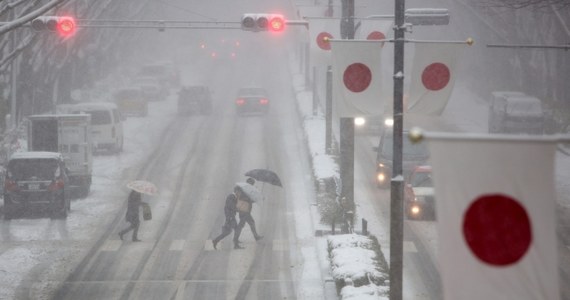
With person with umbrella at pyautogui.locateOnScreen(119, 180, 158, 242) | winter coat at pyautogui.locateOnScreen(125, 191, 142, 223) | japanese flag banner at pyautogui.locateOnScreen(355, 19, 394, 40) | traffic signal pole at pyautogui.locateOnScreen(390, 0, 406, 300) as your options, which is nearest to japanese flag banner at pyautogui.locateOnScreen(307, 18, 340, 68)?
japanese flag banner at pyautogui.locateOnScreen(355, 19, 394, 40)

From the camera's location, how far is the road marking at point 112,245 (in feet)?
82.6

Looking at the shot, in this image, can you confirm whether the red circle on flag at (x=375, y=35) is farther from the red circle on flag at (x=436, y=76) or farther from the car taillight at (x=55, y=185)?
the car taillight at (x=55, y=185)

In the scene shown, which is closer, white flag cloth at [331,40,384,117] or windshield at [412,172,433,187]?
white flag cloth at [331,40,384,117]

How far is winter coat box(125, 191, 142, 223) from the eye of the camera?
25.7 metres

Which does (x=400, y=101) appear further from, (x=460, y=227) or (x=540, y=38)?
(x=540, y=38)

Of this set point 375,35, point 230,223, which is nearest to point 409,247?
point 230,223

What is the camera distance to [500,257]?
9.12 m

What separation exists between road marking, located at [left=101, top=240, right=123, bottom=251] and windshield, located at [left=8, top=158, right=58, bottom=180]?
3.85 m

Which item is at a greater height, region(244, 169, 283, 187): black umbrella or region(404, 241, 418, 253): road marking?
region(244, 169, 283, 187): black umbrella

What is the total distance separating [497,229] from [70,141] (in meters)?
26.0

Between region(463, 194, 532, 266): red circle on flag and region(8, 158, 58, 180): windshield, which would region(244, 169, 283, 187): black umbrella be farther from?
region(463, 194, 532, 266): red circle on flag

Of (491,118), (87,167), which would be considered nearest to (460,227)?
(87,167)

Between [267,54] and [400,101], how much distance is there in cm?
8952

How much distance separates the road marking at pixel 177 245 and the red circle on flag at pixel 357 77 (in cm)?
985
